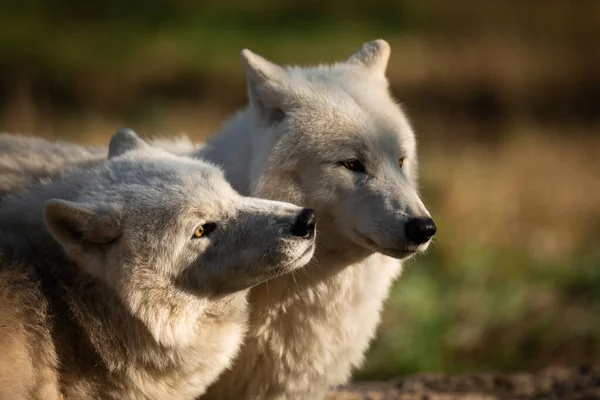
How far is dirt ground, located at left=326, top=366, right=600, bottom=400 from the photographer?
256 inches

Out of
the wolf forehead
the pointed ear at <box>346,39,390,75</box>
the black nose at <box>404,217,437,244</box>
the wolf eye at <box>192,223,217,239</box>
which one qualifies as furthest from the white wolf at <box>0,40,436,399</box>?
the wolf eye at <box>192,223,217,239</box>

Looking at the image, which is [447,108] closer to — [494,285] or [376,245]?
[494,285]

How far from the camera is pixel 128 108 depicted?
1516 cm

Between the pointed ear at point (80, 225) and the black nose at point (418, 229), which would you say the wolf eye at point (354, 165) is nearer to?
the black nose at point (418, 229)

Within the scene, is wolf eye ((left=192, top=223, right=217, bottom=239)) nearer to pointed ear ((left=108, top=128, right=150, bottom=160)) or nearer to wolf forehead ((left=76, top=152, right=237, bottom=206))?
wolf forehead ((left=76, top=152, right=237, bottom=206))

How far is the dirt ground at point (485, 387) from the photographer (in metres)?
6.50

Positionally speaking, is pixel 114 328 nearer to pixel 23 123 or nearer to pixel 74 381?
pixel 74 381

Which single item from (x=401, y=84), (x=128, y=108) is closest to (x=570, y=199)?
(x=401, y=84)

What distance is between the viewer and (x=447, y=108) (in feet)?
60.6

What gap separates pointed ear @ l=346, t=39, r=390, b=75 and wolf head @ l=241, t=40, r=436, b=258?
0.41 m

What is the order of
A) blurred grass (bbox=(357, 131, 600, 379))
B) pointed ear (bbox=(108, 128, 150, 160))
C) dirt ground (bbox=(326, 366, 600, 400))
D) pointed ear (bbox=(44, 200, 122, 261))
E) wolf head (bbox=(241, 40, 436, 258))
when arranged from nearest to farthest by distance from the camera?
pointed ear (bbox=(44, 200, 122, 261)) → wolf head (bbox=(241, 40, 436, 258)) → pointed ear (bbox=(108, 128, 150, 160)) → dirt ground (bbox=(326, 366, 600, 400)) → blurred grass (bbox=(357, 131, 600, 379))

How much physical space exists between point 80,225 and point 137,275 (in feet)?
1.26

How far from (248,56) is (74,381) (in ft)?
7.23

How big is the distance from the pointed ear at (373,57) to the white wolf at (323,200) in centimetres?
18
